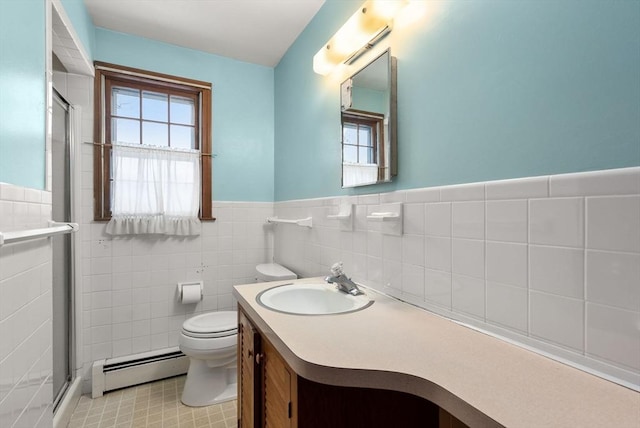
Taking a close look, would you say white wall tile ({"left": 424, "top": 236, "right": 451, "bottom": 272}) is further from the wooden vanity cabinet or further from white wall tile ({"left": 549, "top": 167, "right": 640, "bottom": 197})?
the wooden vanity cabinet

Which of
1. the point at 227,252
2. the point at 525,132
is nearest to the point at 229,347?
the point at 227,252

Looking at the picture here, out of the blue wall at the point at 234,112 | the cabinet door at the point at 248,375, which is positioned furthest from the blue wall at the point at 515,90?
the blue wall at the point at 234,112

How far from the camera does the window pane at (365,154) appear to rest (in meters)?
1.37

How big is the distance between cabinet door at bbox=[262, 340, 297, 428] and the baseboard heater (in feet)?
4.67

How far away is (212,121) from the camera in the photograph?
2.40 metres

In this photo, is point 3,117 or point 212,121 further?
point 212,121

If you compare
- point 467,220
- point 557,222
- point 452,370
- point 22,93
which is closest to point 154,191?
point 22,93

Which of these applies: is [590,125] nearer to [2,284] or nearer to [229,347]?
[2,284]

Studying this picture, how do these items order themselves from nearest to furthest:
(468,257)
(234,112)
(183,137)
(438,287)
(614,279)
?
(614,279)
(468,257)
(438,287)
(183,137)
(234,112)

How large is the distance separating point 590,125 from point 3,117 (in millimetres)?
1632

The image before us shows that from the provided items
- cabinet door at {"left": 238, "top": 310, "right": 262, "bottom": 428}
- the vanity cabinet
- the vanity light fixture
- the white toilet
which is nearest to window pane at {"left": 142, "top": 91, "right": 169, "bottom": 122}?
the vanity light fixture

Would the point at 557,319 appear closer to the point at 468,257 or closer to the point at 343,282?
the point at 468,257

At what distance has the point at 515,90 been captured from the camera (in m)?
0.83

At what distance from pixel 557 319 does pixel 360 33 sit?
1301mm
